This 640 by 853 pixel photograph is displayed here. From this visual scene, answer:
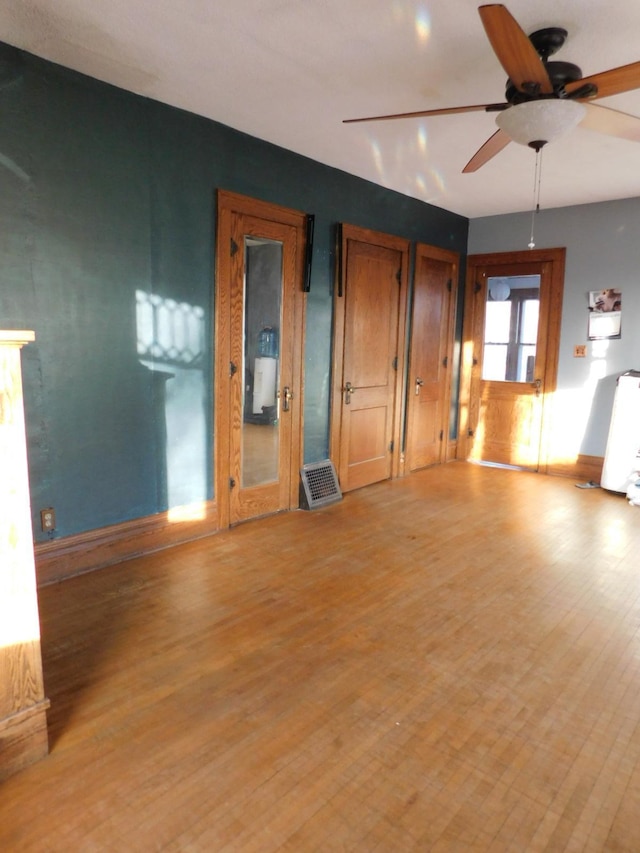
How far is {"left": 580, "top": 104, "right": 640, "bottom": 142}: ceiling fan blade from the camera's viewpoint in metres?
2.55

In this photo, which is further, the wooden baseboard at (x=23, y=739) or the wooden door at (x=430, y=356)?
the wooden door at (x=430, y=356)

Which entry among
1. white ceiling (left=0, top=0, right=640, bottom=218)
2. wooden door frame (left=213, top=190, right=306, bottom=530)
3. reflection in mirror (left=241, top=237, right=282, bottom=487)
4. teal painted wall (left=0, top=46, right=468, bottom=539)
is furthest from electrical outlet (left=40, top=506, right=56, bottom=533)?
white ceiling (left=0, top=0, right=640, bottom=218)

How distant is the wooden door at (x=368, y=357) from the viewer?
4.88 metres

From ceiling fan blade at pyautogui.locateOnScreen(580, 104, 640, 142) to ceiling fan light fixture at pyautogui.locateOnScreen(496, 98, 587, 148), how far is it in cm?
14

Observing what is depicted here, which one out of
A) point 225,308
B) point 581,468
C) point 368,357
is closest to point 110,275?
point 225,308

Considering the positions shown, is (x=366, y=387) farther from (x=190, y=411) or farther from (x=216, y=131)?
(x=216, y=131)

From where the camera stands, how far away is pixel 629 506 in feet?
16.2

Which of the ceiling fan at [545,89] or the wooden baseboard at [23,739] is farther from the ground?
the ceiling fan at [545,89]

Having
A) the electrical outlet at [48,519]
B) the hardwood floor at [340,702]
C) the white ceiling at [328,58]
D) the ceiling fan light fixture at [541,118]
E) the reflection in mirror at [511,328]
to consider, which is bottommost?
the hardwood floor at [340,702]

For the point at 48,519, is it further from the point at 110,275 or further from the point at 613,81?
the point at 613,81

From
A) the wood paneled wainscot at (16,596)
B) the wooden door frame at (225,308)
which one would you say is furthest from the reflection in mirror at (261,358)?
the wood paneled wainscot at (16,596)

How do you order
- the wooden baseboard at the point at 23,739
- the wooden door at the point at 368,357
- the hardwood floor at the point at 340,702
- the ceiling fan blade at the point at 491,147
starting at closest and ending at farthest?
the hardwood floor at the point at 340,702, the wooden baseboard at the point at 23,739, the ceiling fan blade at the point at 491,147, the wooden door at the point at 368,357

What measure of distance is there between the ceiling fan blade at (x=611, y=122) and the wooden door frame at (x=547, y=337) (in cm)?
309

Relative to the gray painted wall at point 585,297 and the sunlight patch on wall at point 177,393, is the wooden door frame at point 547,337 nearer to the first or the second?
the gray painted wall at point 585,297
